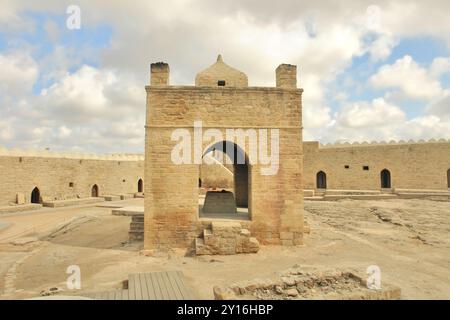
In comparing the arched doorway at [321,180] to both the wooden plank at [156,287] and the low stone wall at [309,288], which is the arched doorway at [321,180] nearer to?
the low stone wall at [309,288]

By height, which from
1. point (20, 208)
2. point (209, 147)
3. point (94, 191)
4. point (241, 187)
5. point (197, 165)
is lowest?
point (20, 208)

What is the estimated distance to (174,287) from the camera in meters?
5.93

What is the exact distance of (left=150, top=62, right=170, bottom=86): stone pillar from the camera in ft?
31.8

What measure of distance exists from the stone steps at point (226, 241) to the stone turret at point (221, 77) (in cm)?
486

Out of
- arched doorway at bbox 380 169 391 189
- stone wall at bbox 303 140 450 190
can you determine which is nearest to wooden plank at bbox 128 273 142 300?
stone wall at bbox 303 140 450 190

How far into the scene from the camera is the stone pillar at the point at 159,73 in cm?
968

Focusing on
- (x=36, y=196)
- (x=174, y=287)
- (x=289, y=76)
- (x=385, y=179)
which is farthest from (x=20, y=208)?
(x=385, y=179)

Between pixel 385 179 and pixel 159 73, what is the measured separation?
23116 mm

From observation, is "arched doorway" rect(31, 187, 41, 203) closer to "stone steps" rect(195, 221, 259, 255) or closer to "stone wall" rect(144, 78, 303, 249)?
"stone wall" rect(144, 78, 303, 249)

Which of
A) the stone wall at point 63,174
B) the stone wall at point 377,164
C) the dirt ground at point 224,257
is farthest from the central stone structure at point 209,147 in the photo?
the stone wall at point 377,164

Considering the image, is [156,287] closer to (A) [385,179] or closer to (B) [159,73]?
(B) [159,73]

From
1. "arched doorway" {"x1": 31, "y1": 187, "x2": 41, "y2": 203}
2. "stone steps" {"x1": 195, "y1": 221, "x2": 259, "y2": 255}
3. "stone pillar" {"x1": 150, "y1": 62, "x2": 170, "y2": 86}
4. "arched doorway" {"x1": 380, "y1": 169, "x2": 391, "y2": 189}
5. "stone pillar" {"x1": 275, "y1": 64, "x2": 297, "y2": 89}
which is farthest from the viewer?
"arched doorway" {"x1": 380, "y1": 169, "x2": 391, "y2": 189}
